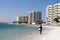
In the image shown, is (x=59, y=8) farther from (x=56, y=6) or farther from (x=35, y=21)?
(x=35, y=21)

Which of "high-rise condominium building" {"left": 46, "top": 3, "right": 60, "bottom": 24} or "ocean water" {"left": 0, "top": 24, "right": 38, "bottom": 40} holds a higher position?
"high-rise condominium building" {"left": 46, "top": 3, "right": 60, "bottom": 24}

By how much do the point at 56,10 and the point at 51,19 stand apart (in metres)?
8.99

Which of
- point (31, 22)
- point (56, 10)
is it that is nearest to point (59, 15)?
point (56, 10)

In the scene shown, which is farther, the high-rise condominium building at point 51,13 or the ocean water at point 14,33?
the high-rise condominium building at point 51,13

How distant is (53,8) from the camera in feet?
391

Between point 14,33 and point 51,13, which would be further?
point 51,13

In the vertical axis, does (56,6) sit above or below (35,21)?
above

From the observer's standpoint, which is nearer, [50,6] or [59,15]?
[59,15]

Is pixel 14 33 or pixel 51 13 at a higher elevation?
pixel 51 13

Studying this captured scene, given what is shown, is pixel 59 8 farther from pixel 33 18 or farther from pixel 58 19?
pixel 33 18

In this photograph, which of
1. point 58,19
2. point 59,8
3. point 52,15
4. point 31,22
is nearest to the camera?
point 58,19

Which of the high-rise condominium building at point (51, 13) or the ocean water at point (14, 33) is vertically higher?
the high-rise condominium building at point (51, 13)

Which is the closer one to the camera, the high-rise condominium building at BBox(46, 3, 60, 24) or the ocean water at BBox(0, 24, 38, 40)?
the ocean water at BBox(0, 24, 38, 40)

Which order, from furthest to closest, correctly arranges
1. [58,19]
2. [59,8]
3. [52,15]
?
[52,15], [59,8], [58,19]
